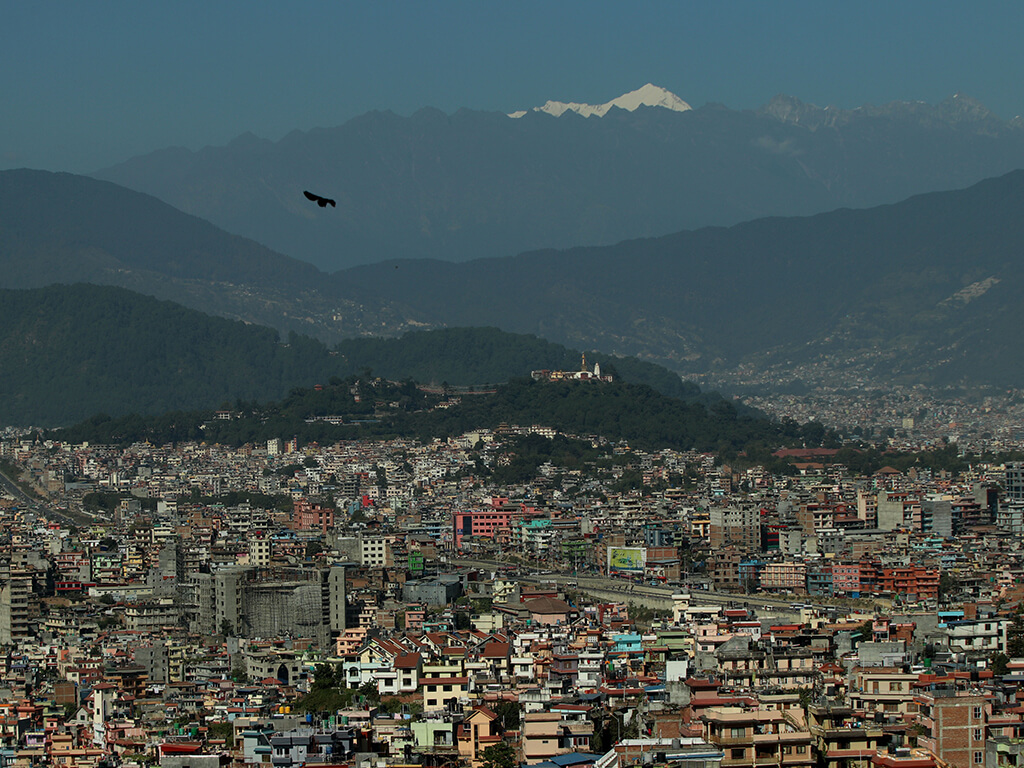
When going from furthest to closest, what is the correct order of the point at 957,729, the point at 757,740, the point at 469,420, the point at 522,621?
the point at 469,420 → the point at 522,621 → the point at 957,729 → the point at 757,740

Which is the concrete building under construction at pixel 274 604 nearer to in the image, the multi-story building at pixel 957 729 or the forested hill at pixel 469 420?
the multi-story building at pixel 957 729

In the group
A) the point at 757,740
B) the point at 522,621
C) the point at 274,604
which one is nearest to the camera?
the point at 757,740

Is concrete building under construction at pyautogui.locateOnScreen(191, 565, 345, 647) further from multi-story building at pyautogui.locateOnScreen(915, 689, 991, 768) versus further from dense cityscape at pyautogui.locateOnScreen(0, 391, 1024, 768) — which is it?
multi-story building at pyautogui.locateOnScreen(915, 689, 991, 768)

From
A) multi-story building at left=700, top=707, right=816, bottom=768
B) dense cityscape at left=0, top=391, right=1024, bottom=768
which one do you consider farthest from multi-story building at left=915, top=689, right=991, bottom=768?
multi-story building at left=700, top=707, right=816, bottom=768

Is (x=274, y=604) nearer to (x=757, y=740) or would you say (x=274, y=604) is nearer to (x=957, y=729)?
(x=957, y=729)

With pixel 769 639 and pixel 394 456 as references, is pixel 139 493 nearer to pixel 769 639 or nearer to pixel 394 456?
pixel 394 456

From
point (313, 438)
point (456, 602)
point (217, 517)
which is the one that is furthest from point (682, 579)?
point (313, 438)

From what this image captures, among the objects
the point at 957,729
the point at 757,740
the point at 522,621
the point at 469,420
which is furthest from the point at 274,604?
the point at 469,420

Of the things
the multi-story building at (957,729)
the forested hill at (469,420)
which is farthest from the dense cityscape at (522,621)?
the forested hill at (469,420)

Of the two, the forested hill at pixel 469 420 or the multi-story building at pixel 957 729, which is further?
the forested hill at pixel 469 420

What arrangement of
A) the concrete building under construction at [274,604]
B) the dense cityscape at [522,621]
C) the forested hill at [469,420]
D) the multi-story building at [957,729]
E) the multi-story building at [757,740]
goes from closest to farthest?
1. the multi-story building at [757,740]
2. the multi-story building at [957,729]
3. the dense cityscape at [522,621]
4. the concrete building under construction at [274,604]
5. the forested hill at [469,420]
